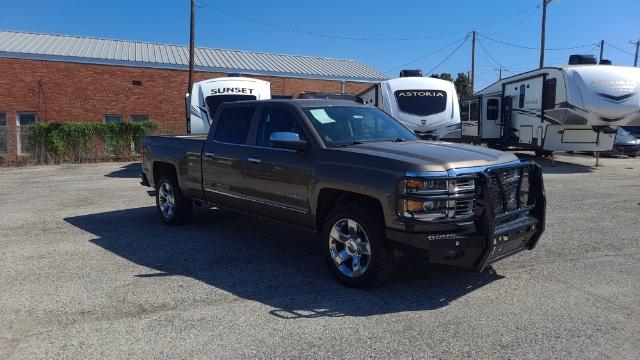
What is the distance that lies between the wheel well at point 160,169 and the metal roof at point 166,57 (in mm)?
22665

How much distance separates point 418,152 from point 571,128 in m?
14.0

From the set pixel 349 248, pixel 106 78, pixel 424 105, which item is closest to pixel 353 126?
pixel 349 248

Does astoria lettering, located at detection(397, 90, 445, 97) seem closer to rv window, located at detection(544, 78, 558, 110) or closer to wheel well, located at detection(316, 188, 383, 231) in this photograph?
rv window, located at detection(544, 78, 558, 110)

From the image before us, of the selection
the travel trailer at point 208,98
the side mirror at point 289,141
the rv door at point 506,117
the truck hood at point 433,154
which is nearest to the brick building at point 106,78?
the travel trailer at point 208,98

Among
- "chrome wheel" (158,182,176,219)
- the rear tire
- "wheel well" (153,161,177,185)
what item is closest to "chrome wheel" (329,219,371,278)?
the rear tire

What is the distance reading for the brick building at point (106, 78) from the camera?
87.9ft

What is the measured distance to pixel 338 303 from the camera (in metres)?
4.65

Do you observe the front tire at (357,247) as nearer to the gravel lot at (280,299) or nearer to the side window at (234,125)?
the gravel lot at (280,299)

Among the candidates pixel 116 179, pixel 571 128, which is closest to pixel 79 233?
pixel 116 179

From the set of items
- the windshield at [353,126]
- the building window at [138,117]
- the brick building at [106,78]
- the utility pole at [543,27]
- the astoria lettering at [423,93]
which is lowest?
the windshield at [353,126]

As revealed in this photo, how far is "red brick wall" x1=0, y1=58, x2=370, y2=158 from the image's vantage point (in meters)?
26.6

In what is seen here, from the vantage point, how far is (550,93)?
16922 millimetres

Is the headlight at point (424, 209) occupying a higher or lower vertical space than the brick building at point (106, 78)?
lower

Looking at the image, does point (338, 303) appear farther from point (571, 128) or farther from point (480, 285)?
point (571, 128)
